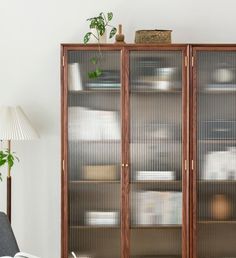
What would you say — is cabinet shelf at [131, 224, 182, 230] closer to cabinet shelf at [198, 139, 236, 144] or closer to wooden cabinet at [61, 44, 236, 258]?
wooden cabinet at [61, 44, 236, 258]

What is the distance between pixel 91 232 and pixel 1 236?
1204 mm

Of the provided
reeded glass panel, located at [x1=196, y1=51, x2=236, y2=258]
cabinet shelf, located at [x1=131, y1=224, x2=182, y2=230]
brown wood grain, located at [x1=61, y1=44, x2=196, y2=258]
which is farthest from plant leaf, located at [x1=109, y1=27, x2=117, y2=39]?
cabinet shelf, located at [x1=131, y1=224, x2=182, y2=230]

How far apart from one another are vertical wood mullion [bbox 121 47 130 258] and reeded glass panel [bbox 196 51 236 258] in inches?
18.8

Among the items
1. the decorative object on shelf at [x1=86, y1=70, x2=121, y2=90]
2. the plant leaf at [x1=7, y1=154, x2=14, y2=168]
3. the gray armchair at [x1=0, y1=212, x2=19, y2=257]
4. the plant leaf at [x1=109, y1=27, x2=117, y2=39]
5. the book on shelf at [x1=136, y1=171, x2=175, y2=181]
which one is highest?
the plant leaf at [x1=109, y1=27, x2=117, y2=39]

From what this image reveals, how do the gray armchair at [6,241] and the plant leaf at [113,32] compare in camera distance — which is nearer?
the gray armchair at [6,241]

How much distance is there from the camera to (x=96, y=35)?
4.13 m

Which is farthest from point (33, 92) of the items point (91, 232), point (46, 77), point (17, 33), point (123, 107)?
point (91, 232)

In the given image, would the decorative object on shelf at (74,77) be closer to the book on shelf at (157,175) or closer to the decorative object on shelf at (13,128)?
the decorative object on shelf at (13,128)

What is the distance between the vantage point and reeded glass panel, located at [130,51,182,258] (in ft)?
13.3

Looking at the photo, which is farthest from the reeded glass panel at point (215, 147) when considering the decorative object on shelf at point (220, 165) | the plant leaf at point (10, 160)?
the plant leaf at point (10, 160)

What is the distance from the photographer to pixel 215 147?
13.3 feet

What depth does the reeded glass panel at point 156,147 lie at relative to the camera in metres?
4.05

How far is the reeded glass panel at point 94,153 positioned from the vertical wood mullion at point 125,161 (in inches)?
1.4

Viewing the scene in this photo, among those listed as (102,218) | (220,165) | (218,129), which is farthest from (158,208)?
(218,129)
